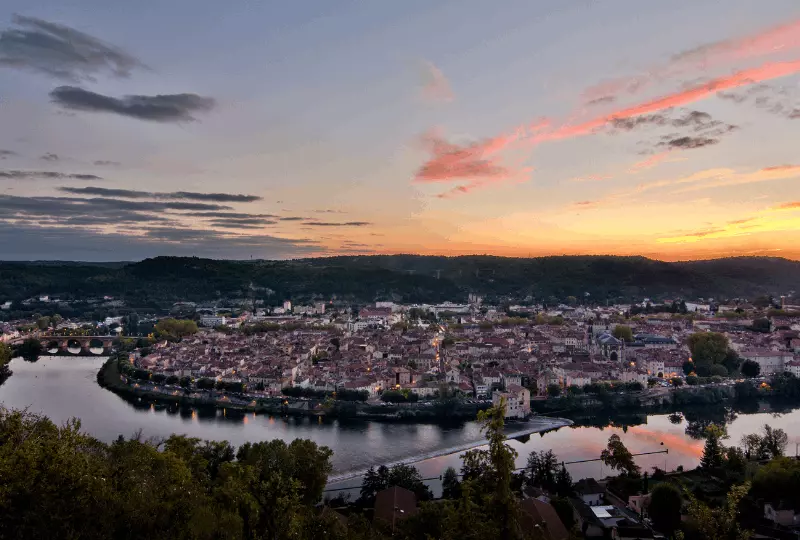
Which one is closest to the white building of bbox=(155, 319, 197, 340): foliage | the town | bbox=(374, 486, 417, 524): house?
the town

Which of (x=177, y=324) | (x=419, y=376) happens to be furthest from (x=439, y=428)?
(x=177, y=324)

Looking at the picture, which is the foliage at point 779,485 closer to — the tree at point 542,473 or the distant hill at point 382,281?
the tree at point 542,473

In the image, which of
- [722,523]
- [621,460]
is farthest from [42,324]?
[722,523]

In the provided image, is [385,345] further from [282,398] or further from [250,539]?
[250,539]

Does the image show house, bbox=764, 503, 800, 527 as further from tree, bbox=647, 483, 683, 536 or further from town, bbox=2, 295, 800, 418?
town, bbox=2, 295, 800, 418

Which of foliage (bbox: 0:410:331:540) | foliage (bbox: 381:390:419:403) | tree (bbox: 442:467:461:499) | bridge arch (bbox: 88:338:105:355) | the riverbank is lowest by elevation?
bridge arch (bbox: 88:338:105:355)

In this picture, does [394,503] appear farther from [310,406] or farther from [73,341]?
[73,341]
